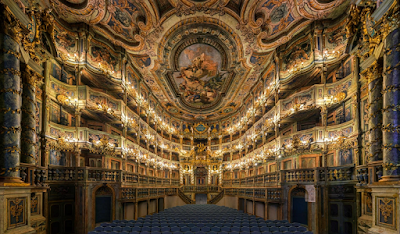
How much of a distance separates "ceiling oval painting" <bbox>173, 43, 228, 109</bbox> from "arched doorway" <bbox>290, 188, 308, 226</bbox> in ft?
49.7

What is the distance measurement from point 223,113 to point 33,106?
31179 millimetres

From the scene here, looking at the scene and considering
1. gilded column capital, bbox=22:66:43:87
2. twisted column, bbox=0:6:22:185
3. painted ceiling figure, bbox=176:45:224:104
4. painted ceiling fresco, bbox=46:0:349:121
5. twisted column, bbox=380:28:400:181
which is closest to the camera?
twisted column, bbox=380:28:400:181

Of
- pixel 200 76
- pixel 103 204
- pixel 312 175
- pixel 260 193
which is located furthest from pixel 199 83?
pixel 312 175

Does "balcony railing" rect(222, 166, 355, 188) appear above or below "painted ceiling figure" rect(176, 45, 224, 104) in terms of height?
below

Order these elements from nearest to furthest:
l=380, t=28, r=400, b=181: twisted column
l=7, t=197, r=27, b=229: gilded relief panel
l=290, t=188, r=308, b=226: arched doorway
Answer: l=380, t=28, r=400, b=181: twisted column
l=7, t=197, r=27, b=229: gilded relief panel
l=290, t=188, r=308, b=226: arched doorway

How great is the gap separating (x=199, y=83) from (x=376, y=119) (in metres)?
22.4

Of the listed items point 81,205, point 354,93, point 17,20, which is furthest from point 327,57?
point 81,205

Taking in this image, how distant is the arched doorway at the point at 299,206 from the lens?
48.0 feet

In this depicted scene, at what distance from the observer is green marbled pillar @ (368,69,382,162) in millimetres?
9156

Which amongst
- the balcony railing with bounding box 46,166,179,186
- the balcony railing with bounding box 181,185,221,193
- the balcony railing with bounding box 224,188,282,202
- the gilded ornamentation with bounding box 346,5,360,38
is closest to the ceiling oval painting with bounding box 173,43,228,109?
the gilded ornamentation with bounding box 346,5,360,38

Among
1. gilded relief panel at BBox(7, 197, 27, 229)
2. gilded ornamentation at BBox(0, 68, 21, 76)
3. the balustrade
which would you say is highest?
gilded ornamentation at BBox(0, 68, 21, 76)

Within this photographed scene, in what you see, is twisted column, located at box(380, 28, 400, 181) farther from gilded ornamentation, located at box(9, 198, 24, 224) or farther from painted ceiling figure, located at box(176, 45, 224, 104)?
painted ceiling figure, located at box(176, 45, 224, 104)

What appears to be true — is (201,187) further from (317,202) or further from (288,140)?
(317,202)

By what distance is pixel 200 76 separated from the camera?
92.8 feet
